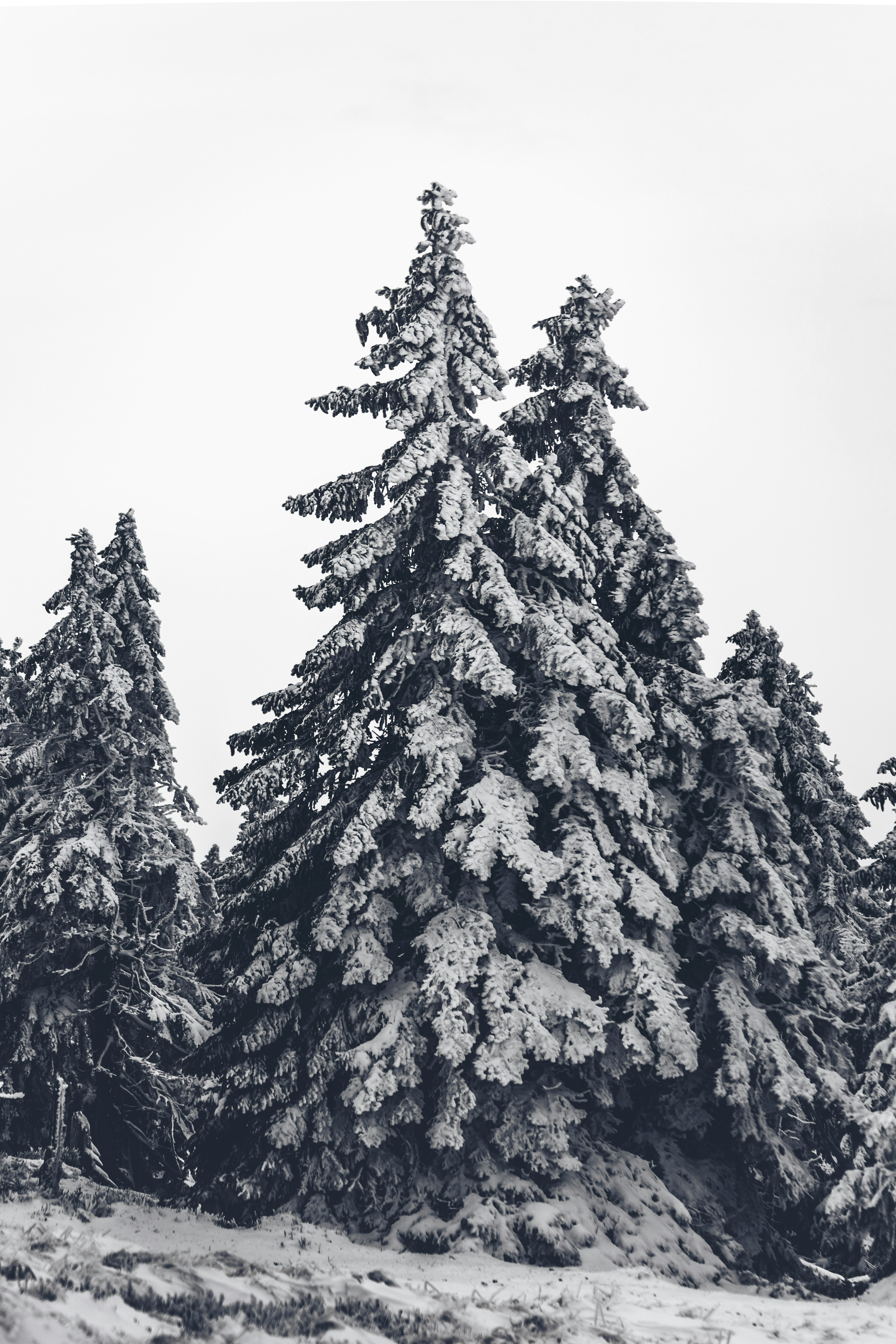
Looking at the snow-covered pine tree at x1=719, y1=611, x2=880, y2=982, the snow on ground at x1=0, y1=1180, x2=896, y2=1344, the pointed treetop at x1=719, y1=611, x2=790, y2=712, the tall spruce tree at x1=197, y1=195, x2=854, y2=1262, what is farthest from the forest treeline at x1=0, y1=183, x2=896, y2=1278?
the pointed treetop at x1=719, y1=611, x2=790, y2=712

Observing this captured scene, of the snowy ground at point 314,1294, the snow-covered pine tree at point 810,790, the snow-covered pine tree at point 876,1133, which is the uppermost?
the snow-covered pine tree at point 810,790

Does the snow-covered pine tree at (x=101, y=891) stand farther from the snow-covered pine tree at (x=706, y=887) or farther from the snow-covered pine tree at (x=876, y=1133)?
the snow-covered pine tree at (x=876, y=1133)

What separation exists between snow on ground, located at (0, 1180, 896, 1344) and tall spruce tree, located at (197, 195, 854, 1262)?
887 millimetres

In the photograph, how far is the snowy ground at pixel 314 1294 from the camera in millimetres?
7914

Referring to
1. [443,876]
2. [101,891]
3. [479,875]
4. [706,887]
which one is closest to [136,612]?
[101,891]

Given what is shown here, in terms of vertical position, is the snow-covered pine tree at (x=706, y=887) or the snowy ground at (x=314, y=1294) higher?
the snow-covered pine tree at (x=706, y=887)

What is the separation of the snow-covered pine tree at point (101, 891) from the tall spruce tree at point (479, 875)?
2.09m

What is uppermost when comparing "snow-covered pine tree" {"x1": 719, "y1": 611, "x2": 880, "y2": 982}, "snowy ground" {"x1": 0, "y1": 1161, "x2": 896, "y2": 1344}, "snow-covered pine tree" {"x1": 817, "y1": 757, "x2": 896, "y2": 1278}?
"snow-covered pine tree" {"x1": 719, "y1": 611, "x2": 880, "y2": 982}

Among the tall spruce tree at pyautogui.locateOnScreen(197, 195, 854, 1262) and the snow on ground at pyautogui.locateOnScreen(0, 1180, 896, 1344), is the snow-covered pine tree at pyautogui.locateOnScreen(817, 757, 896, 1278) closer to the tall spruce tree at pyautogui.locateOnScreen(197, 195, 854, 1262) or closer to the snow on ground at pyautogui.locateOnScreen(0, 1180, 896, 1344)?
the snow on ground at pyautogui.locateOnScreen(0, 1180, 896, 1344)

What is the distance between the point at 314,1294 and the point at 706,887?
9.42m

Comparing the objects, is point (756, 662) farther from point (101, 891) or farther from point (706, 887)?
point (101, 891)

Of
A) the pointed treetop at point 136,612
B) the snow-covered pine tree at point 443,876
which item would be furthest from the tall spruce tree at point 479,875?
the pointed treetop at point 136,612

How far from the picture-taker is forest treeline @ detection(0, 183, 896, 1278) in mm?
13922

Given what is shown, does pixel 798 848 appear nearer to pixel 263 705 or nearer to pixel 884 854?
pixel 884 854
